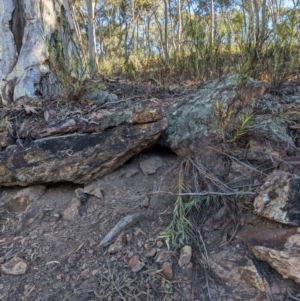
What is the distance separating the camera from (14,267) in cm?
138

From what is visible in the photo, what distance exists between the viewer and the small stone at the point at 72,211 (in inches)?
63.3

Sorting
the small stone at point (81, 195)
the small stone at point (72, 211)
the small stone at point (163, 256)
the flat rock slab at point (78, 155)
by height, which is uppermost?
the flat rock slab at point (78, 155)

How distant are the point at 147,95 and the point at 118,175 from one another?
893mm

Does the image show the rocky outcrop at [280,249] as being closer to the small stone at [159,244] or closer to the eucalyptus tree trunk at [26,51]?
the small stone at [159,244]

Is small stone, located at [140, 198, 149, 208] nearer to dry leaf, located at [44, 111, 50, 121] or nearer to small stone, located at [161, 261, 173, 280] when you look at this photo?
small stone, located at [161, 261, 173, 280]

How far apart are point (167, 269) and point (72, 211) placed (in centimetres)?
65

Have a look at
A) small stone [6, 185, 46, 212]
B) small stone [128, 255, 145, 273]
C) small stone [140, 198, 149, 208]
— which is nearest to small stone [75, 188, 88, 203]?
small stone [6, 185, 46, 212]

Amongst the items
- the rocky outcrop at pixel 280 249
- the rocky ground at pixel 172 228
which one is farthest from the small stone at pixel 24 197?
the rocky outcrop at pixel 280 249

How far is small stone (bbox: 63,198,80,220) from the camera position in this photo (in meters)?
1.61

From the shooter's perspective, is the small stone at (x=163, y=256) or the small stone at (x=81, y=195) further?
the small stone at (x=81, y=195)

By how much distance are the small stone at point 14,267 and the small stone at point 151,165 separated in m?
0.78

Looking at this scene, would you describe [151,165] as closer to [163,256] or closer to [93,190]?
[93,190]

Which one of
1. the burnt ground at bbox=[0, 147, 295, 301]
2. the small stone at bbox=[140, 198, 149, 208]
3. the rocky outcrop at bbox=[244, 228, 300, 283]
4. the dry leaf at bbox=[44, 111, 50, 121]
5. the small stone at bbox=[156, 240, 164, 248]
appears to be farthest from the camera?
the dry leaf at bbox=[44, 111, 50, 121]

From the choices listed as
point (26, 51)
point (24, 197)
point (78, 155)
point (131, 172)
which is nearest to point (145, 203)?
point (131, 172)
